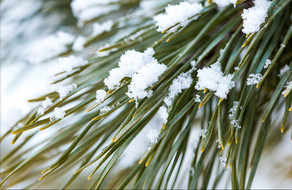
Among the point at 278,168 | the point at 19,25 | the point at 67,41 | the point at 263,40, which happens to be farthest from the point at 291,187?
the point at 19,25

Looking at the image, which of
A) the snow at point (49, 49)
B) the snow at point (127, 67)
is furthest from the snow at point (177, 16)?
the snow at point (49, 49)

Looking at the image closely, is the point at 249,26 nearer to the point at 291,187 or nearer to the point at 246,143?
the point at 246,143

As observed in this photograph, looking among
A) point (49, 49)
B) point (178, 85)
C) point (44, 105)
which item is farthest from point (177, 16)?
point (49, 49)

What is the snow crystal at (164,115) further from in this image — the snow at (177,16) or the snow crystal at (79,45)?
the snow crystal at (79,45)

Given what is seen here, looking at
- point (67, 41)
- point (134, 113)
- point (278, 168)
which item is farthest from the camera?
Result: point (278, 168)

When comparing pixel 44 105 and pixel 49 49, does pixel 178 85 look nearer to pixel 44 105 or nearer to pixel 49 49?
pixel 44 105

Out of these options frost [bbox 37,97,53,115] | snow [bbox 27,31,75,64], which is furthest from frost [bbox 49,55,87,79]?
snow [bbox 27,31,75,64]
